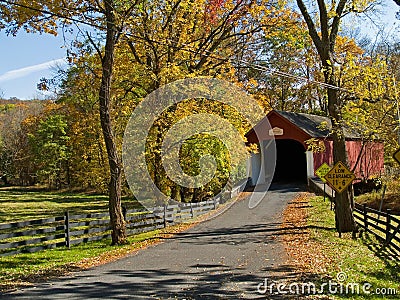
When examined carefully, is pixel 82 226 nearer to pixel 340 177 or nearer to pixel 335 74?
pixel 340 177

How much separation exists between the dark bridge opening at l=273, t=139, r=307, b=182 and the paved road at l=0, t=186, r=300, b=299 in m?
23.1

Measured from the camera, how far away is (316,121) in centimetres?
3766

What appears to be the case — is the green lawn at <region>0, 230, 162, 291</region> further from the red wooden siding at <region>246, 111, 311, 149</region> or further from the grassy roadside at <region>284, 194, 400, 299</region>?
the red wooden siding at <region>246, 111, 311, 149</region>

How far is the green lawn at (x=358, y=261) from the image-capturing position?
349 inches

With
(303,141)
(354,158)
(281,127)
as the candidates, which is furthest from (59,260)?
(354,158)

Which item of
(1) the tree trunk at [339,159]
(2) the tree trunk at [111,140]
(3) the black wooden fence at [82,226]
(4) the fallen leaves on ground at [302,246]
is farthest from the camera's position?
(1) the tree trunk at [339,159]

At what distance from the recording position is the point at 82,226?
60.2 ft

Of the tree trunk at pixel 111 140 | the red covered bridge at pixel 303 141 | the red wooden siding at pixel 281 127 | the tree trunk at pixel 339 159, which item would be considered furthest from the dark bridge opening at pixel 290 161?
the tree trunk at pixel 111 140

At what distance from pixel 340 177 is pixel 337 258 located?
13.6 feet

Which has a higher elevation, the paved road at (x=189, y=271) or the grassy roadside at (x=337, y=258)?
the paved road at (x=189, y=271)

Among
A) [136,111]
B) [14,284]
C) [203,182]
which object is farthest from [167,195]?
[14,284]

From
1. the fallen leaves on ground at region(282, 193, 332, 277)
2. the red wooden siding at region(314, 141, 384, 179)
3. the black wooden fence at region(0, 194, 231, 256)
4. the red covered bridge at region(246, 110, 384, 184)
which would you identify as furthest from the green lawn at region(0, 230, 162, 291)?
the red wooden siding at region(314, 141, 384, 179)

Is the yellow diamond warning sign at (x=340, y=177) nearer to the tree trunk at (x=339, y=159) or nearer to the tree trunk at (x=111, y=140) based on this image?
the tree trunk at (x=339, y=159)

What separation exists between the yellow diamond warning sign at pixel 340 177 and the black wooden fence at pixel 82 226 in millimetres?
6949
